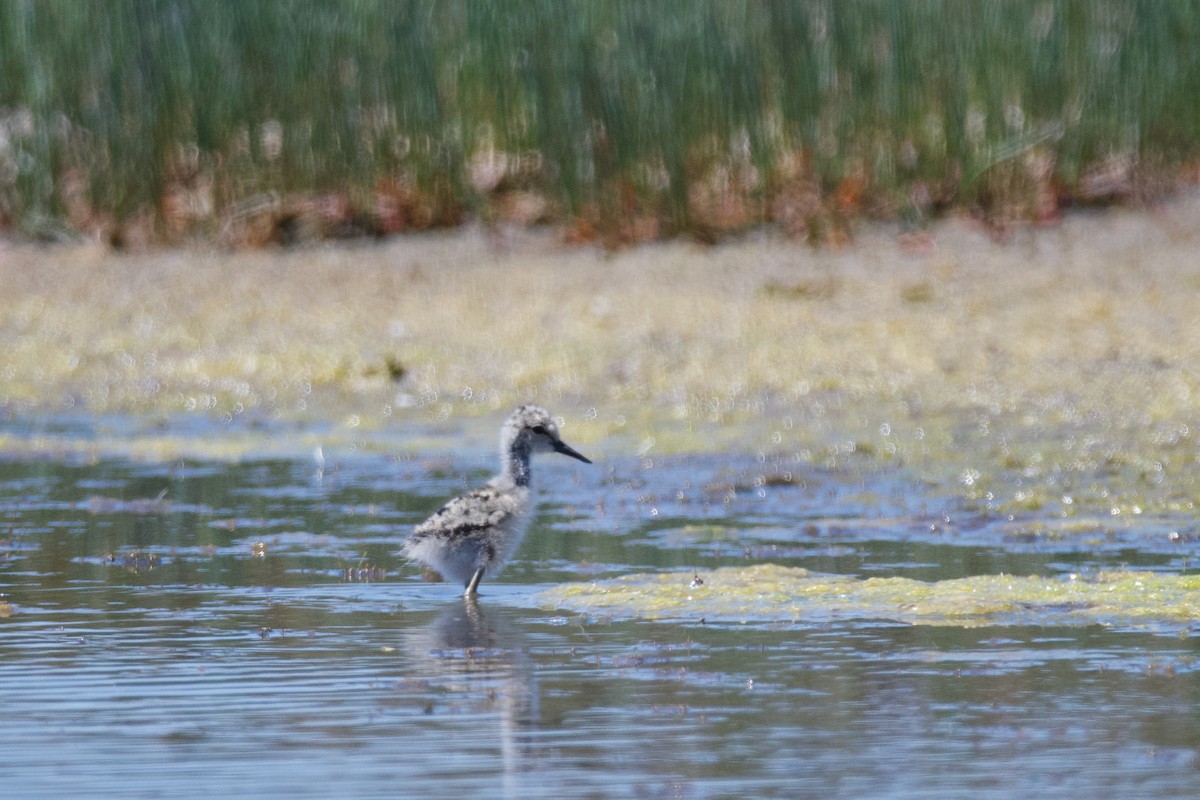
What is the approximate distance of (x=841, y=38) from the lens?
555 inches

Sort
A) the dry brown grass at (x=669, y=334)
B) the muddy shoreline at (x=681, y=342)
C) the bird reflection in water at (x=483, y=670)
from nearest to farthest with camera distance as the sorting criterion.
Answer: the bird reflection in water at (x=483, y=670) → the muddy shoreline at (x=681, y=342) → the dry brown grass at (x=669, y=334)

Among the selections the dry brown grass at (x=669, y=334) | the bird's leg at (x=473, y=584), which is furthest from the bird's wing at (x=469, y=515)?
the dry brown grass at (x=669, y=334)

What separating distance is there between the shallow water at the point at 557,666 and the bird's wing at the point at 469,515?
21 centimetres

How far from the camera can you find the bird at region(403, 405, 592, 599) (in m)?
7.32

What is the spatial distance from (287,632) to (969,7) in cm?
874

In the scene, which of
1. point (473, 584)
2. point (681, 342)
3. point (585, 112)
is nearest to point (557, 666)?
point (473, 584)

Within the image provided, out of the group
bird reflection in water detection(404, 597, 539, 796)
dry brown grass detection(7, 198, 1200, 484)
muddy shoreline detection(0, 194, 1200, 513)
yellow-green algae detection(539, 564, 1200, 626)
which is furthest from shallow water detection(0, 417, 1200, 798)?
dry brown grass detection(7, 198, 1200, 484)

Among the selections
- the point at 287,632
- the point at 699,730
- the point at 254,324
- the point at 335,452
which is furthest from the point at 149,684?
the point at 254,324

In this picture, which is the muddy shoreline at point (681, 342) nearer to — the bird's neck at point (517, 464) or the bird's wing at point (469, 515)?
the bird's neck at point (517, 464)

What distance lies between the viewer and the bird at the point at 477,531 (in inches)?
288

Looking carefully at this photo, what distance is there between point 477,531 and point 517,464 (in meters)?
0.79

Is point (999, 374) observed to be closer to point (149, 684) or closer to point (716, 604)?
point (716, 604)

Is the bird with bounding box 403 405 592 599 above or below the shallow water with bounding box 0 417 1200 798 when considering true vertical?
above

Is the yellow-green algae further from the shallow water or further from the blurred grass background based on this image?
the blurred grass background
